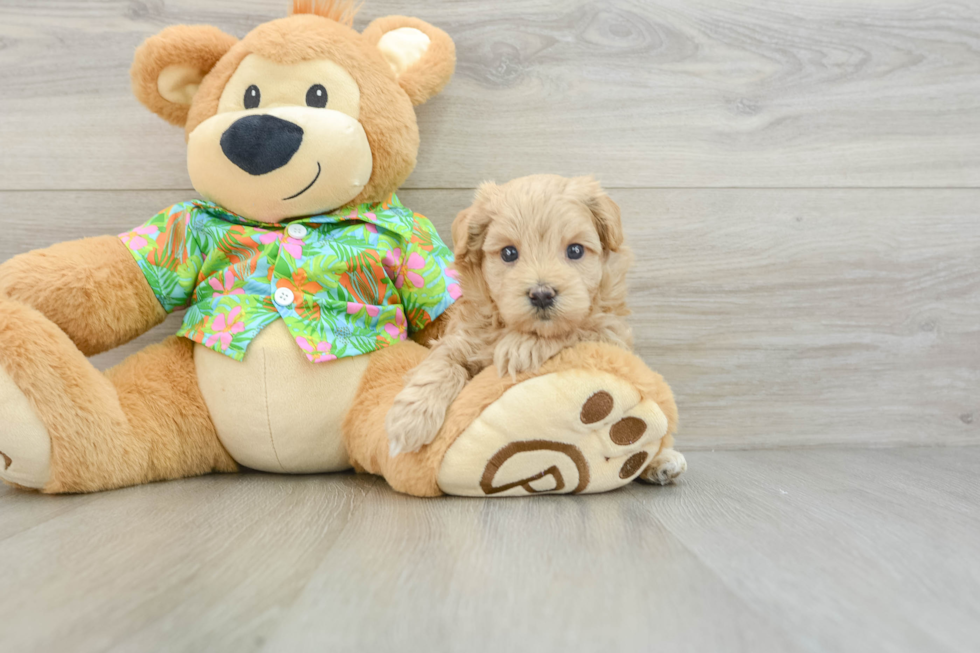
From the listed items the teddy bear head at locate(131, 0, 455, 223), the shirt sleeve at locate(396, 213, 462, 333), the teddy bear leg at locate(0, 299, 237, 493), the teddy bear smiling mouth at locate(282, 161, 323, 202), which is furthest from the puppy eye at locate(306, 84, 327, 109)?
the teddy bear leg at locate(0, 299, 237, 493)

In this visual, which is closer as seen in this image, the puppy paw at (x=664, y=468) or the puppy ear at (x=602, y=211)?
the puppy ear at (x=602, y=211)

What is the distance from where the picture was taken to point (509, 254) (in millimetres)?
827

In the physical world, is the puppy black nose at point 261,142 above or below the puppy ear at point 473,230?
above

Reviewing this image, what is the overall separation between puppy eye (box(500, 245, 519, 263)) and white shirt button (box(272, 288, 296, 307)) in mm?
347

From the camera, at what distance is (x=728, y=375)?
4.08ft

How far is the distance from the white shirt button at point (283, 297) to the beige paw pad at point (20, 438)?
0.33m

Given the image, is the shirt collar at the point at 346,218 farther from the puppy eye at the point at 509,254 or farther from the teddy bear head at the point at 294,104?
the puppy eye at the point at 509,254

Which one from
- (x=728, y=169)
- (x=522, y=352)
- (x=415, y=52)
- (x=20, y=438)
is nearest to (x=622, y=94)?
(x=728, y=169)

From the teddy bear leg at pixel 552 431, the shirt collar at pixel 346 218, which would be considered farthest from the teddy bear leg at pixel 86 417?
the teddy bear leg at pixel 552 431

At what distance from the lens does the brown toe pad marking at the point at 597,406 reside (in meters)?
0.79

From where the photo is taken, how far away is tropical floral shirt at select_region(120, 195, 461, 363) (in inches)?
39.1

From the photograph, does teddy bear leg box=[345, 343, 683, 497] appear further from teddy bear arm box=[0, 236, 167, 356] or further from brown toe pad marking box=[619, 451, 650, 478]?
teddy bear arm box=[0, 236, 167, 356]

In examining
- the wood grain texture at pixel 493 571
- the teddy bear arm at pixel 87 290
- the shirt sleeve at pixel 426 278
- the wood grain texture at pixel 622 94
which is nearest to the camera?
the wood grain texture at pixel 493 571

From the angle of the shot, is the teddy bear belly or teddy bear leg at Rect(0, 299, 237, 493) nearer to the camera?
teddy bear leg at Rect(0, 299, 237, 493)
